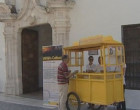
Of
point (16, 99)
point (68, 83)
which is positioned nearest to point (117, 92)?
point (68, 83)

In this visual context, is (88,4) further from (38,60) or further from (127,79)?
(38,60)

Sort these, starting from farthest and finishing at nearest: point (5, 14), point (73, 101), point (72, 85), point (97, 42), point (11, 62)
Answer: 1. point (11, 62)
2. point (5, 14)
3. point (72, 85)
4. point (73, 101)
5. point (97, 42)

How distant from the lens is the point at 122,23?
31.1 ft

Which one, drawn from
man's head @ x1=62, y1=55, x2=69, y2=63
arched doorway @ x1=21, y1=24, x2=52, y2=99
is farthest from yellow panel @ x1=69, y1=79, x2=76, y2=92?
arched doorway @ x1=21, y1=24, x2=52, y2=99

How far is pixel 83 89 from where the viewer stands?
328 inches

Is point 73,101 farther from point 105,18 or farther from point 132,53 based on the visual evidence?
point 105,18

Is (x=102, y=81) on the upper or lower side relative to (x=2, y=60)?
lower

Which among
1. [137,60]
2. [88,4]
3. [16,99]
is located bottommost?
[16,99]

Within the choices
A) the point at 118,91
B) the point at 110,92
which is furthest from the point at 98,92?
the point at 118,91

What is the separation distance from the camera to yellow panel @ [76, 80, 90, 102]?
816 cm

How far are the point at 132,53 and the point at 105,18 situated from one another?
1.50 meters

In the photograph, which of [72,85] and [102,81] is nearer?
[102,81]

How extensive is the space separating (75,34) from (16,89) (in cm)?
419

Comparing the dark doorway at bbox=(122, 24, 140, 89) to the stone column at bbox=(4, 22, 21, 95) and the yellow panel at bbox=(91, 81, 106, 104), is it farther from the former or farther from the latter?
the stone column at bbox=(4, 22, 21, 95)
